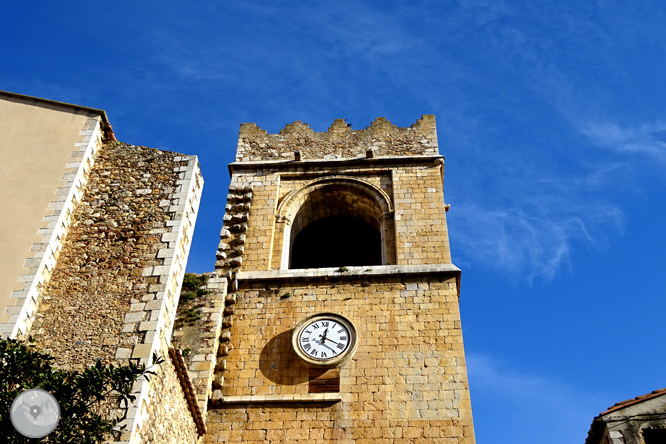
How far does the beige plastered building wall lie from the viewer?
29.8ft

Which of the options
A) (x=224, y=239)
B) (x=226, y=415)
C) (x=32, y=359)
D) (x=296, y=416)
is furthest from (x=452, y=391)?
A: (x=32, y=359)

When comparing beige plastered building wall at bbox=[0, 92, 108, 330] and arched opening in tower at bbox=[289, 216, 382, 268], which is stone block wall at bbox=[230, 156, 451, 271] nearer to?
arched opening in tower at bbox=[289, 216, 382, 268]

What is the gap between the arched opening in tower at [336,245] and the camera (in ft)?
55.9

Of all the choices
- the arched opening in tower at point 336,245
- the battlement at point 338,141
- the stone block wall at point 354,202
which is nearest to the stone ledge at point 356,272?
the stone block wall at point 354,202

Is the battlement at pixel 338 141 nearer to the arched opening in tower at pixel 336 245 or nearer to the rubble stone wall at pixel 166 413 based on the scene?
the arched opening in tower at pixel 336 245

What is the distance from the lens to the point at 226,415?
11.4 m

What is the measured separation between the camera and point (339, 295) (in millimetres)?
13195

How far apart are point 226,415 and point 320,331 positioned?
216 centimetres

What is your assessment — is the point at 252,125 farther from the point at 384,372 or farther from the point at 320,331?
the point at 384,372

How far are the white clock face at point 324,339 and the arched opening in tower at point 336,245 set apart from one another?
423cm

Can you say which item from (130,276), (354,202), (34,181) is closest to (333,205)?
(354,202)

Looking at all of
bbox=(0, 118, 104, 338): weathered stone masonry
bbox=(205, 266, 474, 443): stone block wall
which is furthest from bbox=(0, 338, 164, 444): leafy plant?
bbox=(205, 266, 474, 443): stone block wall

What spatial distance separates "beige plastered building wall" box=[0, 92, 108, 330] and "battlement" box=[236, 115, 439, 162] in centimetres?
564

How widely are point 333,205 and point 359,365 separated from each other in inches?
201
